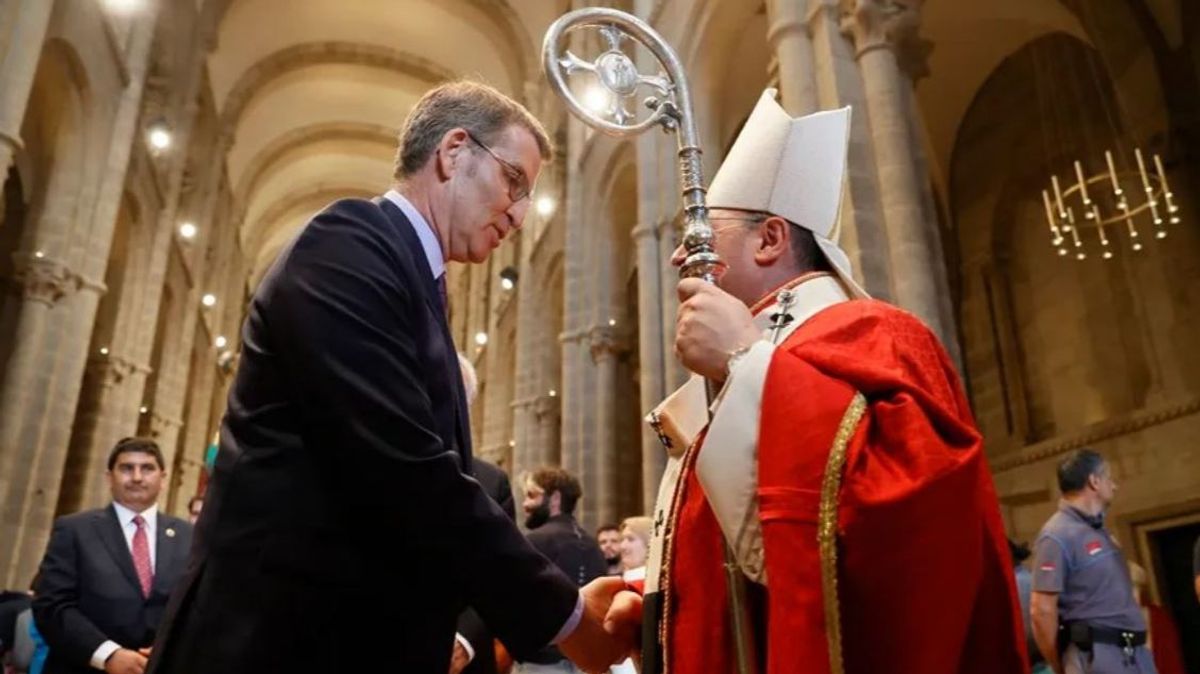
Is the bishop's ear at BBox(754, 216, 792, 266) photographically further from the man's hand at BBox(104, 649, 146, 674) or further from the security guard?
the security guard

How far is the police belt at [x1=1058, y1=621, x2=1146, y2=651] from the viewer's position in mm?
4258

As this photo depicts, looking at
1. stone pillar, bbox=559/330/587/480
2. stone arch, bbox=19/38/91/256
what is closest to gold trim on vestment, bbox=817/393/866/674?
stone pillar, bbox=559/330/587/480

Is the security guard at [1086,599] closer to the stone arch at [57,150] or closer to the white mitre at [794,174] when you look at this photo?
the white mitre at [794,174]

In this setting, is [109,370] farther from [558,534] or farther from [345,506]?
[345,506]

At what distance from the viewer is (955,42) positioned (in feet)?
39.8

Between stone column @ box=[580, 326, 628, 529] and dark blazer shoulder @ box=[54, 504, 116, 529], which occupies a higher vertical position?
stone column @ box=[580, 326, 628, 529]

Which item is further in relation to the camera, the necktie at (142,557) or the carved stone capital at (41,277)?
the carved stone capital at (41,277)

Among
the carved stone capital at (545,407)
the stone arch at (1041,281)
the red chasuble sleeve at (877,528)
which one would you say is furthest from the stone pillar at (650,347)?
the red chasuble sleeve at (877,528)

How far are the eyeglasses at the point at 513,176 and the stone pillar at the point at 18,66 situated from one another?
27.6 ft

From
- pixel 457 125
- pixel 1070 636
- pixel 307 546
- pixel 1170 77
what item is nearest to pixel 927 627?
pixel 307 546

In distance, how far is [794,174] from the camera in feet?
6.43

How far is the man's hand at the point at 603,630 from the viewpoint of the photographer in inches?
65.0

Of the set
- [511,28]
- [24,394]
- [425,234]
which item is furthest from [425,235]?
[511,28]

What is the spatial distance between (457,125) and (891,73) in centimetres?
558
